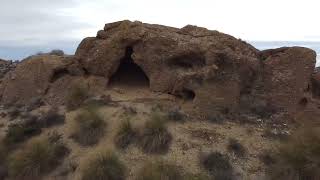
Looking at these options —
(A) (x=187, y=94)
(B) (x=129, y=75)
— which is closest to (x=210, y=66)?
(A) (x=187, y=94)

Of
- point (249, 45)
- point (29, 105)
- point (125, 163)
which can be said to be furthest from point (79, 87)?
point (249, 45)

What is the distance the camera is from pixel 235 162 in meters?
16.5

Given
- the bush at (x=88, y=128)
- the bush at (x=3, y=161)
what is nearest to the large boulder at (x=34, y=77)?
the bush at (x=88, y=128)

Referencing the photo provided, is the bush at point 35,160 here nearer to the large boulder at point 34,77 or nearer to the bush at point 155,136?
the bush at point 155,136

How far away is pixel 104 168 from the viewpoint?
15555mm

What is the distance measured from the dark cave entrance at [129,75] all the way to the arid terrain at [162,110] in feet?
0.15

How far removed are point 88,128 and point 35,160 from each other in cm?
239

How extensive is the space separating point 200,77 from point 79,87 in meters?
4.77

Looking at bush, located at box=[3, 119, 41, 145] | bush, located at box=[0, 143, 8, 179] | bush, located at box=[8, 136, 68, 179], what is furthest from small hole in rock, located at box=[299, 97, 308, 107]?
bush, located at box=[0, 143, 8, 179]

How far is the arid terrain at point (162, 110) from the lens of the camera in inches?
635

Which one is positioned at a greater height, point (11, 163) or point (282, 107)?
point (282, 107)

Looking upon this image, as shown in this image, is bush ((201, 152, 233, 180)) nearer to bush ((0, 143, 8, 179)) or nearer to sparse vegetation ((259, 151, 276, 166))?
sparse vegetation ((259, 151, 276, 166))

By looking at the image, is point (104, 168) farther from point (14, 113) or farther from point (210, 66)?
point (14, 113)

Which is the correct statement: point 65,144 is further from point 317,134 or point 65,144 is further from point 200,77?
point 317,134
